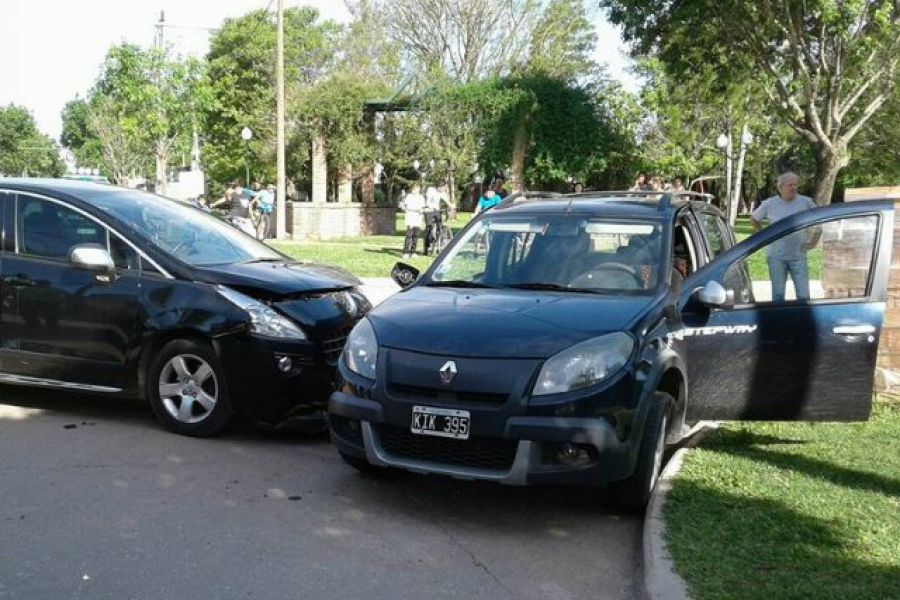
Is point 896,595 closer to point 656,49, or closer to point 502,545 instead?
point 502,545


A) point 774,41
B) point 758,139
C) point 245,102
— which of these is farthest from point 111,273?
point 245,102

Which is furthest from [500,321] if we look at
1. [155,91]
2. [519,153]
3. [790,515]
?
[155,91]

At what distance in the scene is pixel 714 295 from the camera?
5387mm

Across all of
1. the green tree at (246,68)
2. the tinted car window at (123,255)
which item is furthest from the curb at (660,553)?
the green tree at (246,68)

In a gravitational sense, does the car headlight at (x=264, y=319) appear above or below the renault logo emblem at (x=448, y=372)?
above

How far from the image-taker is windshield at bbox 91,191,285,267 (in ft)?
21.7

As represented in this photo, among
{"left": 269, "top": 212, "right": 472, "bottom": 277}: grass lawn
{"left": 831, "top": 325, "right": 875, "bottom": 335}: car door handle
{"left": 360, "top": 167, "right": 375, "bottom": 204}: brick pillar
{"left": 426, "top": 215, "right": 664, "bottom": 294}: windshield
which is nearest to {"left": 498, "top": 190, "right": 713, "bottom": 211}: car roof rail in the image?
{"left": 426, "top": 215, "right": 664, "bottom": 294}: windshield

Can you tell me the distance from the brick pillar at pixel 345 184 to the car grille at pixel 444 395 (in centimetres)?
2697

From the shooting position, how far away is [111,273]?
635cm

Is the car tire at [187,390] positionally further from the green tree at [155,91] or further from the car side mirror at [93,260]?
the green tree at [155,91]

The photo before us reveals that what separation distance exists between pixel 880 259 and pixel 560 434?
271cm

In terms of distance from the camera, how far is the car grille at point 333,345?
621 cm

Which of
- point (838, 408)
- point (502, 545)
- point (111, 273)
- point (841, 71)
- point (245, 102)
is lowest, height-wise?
point (502, 545)

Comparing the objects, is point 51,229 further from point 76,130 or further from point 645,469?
point 76,130
